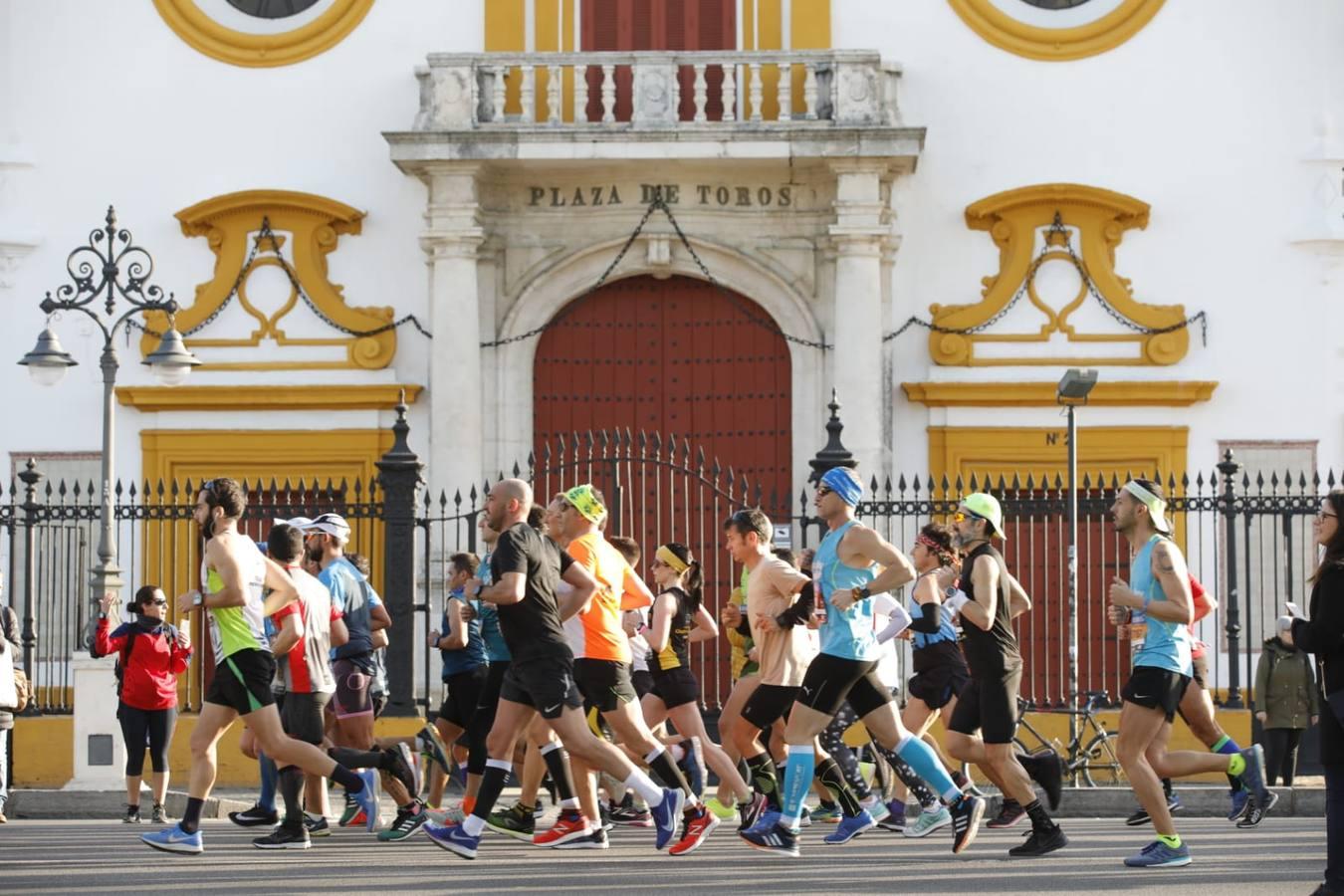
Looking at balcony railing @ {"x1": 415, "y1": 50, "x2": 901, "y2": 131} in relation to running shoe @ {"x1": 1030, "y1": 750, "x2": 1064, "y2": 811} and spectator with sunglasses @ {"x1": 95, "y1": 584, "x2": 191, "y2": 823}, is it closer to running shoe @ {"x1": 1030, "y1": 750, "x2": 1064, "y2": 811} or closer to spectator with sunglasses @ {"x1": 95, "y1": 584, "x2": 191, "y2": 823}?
spectator with sunglasses @ {"x1": 95, "y1": 584, "x2": 191, "y2": 823}

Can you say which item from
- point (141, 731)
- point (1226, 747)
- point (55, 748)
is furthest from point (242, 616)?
point (55, 748)

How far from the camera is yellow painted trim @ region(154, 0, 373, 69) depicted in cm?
2464

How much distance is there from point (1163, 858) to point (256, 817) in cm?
527

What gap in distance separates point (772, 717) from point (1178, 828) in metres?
2.89

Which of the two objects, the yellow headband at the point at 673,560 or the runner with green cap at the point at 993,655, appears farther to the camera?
the yellow headband at the point at 673,560

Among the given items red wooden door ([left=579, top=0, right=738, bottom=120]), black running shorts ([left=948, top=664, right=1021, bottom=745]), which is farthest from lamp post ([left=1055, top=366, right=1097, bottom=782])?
red wooden door ([left=579, top=0, right=738, bottom=120])

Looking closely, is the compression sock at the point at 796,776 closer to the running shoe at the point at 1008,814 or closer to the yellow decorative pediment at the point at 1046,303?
the running shoe at the point at 1008,814

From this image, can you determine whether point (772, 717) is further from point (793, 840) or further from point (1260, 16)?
point (1260, 16)

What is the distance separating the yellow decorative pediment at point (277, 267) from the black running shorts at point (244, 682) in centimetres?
1154

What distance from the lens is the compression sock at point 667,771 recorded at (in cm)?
1290

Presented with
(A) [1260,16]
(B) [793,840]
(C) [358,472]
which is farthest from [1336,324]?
(B) [793,840]

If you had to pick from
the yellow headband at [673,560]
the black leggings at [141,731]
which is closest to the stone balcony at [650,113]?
the black leggings at [141,731]

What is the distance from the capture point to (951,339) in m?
24.1

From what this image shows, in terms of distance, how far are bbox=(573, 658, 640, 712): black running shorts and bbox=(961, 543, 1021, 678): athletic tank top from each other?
1778mm
